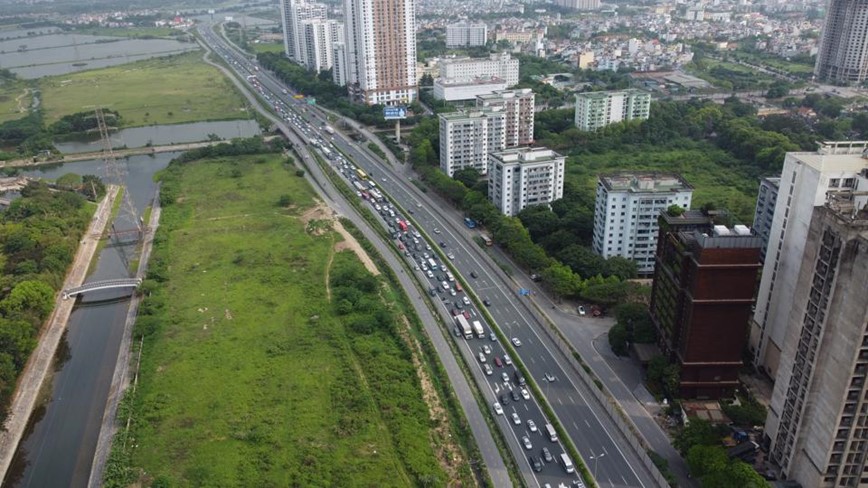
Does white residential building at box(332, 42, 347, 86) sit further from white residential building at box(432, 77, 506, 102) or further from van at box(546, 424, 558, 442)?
van at box(546, 424, 558, 442)

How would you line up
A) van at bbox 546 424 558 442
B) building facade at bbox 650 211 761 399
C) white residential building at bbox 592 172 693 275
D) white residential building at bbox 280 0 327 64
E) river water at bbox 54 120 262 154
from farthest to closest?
white residential building at bbox 280 0 327 64
river water at bbox 54 120 262 154
white residential building at bbox 592 172 693 275
van at bbox 546 424 558 442
building facade at bbox 650 211 761 399

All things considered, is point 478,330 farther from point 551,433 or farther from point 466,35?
point 466,35

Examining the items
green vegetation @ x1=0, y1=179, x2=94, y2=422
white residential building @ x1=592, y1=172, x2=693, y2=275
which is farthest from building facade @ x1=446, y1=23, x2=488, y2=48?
white residential building @ x1=592, y1=172, x2=693, y2=275

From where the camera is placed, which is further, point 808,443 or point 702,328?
point 702,328

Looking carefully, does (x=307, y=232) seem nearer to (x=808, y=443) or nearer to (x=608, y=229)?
(x=608, y=229)

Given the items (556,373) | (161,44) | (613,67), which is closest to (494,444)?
(556,373)

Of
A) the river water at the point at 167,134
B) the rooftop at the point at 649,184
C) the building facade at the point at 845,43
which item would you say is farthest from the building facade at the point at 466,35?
the rooftop at the point at 649,184
